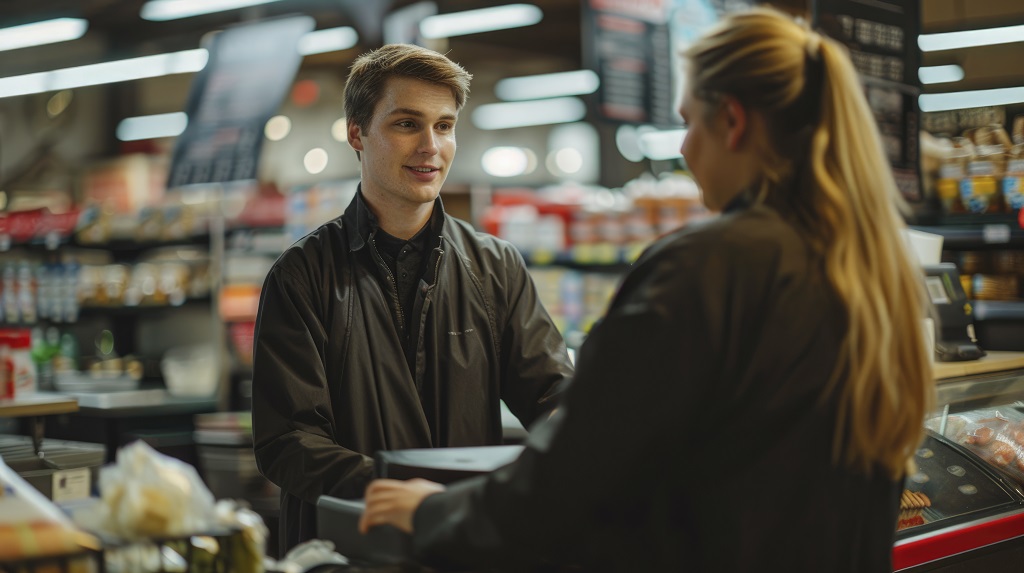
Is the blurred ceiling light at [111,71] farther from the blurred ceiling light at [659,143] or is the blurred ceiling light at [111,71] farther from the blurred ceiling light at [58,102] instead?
the blurred ceiling light at [659,143]

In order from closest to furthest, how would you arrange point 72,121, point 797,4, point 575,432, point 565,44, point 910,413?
1. point 575,432
2. point 910,413
3. point 797,4
4. point 72,121
5. point 565,44

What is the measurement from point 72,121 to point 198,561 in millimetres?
12958

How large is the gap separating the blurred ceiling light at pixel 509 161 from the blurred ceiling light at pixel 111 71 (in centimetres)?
701

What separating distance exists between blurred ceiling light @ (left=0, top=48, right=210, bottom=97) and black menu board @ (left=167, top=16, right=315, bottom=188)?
1.01 meters

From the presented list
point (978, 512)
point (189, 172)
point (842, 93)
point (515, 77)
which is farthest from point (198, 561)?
point (515, 77)

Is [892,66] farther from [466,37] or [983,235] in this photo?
[466,37]

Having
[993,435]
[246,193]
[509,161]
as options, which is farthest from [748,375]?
[509,161]

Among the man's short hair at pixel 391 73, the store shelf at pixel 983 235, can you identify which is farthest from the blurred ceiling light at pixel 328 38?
the man's short hair at pixel 391 73

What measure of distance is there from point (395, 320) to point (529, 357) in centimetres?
34

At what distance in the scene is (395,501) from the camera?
1569mm

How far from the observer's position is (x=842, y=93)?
1460 mm

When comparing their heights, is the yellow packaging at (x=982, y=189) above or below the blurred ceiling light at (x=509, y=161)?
below

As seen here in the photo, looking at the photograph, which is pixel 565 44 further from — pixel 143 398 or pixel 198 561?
pixel 198 561

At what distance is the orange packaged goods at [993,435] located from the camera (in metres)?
3.42
